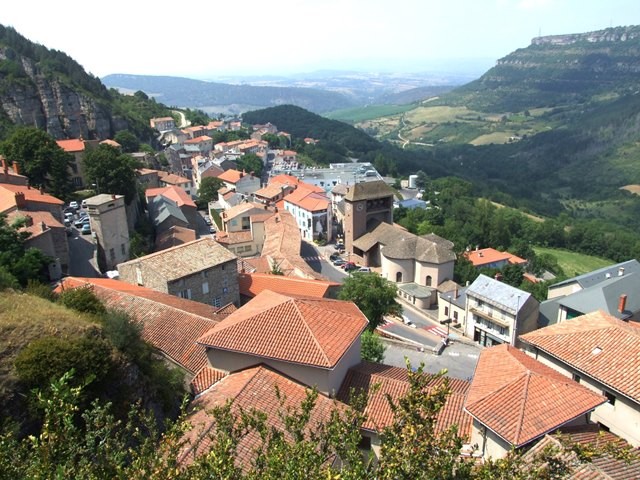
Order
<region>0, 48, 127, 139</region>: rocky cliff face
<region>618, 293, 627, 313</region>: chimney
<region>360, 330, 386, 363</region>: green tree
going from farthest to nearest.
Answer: <region>0, 48, 127, 139</region>: rocky cliff face → <region>618, 293, 627, 313</region>: chimney → <region>360, 330, 386, 363</region>: green tree

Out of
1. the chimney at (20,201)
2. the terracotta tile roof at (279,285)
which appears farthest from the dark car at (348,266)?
the chimney at (20,201)

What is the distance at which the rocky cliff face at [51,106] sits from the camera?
8831 cm

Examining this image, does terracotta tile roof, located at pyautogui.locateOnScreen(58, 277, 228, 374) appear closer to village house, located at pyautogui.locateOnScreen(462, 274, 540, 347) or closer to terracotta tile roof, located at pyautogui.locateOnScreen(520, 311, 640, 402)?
terracotta tile roof, located at pyautogui.locateOnScreen(520, 311, 640, 402)

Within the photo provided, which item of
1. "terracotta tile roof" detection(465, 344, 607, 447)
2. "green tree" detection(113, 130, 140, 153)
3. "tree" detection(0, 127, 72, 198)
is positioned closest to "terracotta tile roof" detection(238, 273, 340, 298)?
A: "terracotta tile roof" detection(465, 344, 607, 447)

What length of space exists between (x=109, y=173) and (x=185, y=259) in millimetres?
29063

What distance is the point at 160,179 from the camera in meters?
86.8

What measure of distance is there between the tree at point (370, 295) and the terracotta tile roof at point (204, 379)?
19.3 m

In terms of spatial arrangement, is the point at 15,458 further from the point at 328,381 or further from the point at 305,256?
the point at 305,256

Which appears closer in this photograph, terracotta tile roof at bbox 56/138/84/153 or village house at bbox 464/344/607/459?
village house at bbox 464/344/607/459

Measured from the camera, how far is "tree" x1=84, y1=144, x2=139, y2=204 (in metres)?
58.0

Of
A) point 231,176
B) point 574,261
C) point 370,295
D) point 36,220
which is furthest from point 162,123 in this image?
point 370,295

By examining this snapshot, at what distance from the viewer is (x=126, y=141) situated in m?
98.4

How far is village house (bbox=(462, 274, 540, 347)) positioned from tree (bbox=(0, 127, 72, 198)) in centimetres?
4950

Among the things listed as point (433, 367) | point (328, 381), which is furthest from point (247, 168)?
point (328, 381)
